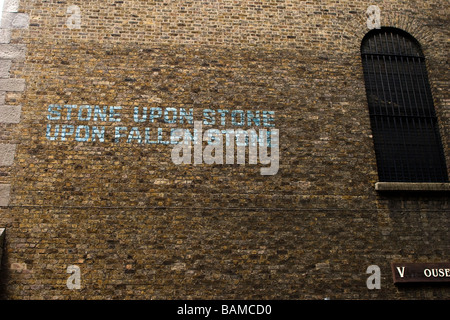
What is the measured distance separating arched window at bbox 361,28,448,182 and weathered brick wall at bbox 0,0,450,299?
26 centimetres

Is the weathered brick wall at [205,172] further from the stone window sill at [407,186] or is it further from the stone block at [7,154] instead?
the stone window sill at [407,186]

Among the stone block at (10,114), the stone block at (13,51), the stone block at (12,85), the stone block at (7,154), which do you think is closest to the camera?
the stone block at (7,154)

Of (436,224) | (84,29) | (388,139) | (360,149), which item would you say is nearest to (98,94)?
(84,29)

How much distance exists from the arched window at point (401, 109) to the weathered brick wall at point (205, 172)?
26 cm

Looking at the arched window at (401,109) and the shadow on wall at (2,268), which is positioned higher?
the arched window at (401,109)

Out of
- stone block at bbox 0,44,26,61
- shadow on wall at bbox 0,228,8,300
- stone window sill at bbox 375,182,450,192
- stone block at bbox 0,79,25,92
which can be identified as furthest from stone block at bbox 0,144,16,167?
stone window sill at bbox 375,182,450,192

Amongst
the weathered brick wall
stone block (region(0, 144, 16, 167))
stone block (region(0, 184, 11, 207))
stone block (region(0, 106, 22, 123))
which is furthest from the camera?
stone block (region(0, 106, 22, 123))

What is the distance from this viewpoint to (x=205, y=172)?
27.3 feet

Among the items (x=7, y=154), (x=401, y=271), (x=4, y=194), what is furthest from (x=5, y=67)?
(x=401, y=271)

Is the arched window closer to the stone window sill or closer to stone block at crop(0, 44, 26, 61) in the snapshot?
the stone window sill

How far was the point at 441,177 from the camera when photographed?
895 centimetres

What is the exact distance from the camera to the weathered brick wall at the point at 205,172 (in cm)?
772

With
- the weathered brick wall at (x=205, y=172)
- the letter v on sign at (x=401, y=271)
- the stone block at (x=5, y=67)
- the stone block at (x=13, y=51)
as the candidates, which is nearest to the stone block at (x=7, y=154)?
the weathered brick wall at (x=205, y=172)

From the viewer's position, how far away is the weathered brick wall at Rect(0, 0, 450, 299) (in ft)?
25.3
